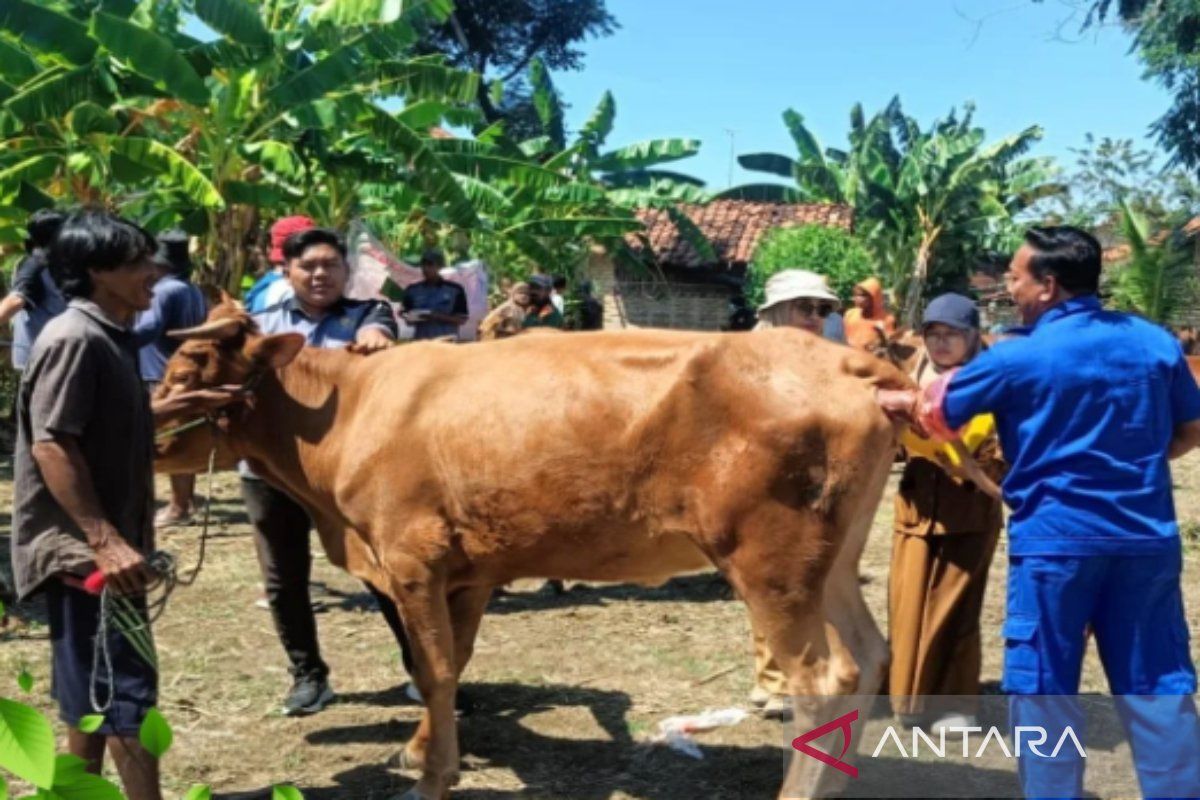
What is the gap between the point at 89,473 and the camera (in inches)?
124

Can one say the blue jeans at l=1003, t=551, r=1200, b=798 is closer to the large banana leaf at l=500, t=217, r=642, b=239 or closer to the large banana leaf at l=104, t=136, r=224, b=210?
the large banana leaf at l=104, t=136, r=224, b=210

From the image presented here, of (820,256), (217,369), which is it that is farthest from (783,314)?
(820,256)

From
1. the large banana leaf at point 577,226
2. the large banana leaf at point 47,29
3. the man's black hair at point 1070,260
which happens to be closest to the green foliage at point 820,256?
the large banana leaf at point 577,226

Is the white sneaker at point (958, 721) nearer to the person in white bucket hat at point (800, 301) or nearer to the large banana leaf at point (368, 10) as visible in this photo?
the person in white bucket hat at point (800, 301)

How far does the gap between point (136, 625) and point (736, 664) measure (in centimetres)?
317

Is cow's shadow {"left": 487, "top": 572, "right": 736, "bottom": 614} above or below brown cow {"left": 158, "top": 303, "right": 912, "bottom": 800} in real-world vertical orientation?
below

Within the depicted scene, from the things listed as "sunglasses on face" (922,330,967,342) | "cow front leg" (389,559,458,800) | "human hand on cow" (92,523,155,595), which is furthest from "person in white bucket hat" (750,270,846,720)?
"human hand on cow" (92,523,155,595)

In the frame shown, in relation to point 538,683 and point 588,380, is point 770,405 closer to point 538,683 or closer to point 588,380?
point 588,380

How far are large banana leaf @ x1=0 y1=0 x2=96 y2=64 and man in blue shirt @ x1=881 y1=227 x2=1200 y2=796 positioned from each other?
8.84 m

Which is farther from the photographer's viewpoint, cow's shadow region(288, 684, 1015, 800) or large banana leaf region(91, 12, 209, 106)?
large banana leaf region(91, 12, 209, 106)

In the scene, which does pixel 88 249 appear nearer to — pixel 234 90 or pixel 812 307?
pixel 812 307

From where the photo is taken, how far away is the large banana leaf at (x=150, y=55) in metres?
9.16

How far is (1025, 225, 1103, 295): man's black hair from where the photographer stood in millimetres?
3301

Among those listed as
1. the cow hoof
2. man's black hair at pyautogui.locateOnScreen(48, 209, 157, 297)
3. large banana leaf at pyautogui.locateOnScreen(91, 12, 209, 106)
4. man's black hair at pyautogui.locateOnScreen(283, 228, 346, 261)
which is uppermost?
large banana leaf at pyautogui.locateOnScreen(91, 12, 209, 106)
